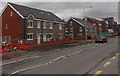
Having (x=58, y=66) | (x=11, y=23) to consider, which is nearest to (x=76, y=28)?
(x=11, y=23)

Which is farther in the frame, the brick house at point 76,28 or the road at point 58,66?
the brick house at point 76,28

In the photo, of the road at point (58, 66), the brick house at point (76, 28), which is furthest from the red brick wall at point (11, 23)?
the brick house at point (76, 28)

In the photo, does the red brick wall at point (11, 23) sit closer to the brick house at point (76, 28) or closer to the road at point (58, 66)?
the road at point (58, 66)

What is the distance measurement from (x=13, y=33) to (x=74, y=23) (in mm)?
33542

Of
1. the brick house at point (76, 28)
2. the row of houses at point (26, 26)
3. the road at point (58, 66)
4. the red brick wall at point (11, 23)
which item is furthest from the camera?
the brick house at point (76, 28)

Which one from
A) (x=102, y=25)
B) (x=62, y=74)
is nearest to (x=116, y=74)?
(x=62, y=74)

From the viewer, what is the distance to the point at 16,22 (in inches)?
1214

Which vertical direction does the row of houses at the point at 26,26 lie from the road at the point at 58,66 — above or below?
above

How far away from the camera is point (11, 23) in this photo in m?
32.0

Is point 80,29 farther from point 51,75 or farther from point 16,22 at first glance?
point 51,75

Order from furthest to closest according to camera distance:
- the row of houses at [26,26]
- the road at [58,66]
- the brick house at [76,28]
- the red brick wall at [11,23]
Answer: the brick house at [76,28] < the red brick wall at [11,23] < the row of houses at [26,26] < the road at [58,66]

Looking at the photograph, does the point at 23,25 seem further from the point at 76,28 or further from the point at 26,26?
the point at 76,28

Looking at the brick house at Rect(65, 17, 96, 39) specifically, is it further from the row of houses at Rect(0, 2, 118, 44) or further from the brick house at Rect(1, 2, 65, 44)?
the brick house at Rect(1, 2, 65, 44)

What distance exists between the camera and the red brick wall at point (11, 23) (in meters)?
30.4
